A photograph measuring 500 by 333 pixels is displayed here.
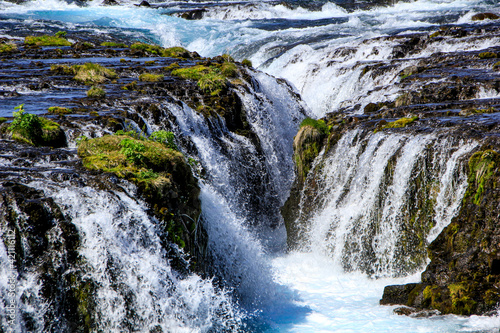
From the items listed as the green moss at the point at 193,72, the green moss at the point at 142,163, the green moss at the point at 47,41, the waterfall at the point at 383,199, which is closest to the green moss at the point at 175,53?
the green moss at the point at 193,72

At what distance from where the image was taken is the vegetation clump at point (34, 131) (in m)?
9.92

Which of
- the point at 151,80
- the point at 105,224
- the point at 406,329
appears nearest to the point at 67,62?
the point at 151,80

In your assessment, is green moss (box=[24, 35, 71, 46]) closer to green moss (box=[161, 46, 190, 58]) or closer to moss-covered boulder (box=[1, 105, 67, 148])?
green moss (box=[161, 46, 190, 58])

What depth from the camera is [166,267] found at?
24.8 feet

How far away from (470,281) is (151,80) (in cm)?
1278

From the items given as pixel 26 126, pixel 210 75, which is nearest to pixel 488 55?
pixel 210 75

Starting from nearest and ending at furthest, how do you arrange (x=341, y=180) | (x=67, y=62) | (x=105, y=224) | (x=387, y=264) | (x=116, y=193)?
(x=105, y=224)
(x=116, y=193)
(x=387, y=264)
(x=341, y=180)
(x=67, y=62)

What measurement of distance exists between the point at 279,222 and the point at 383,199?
4.48 meters

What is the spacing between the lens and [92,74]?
1698 cm

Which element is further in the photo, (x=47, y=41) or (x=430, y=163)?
(x=47, y=41)

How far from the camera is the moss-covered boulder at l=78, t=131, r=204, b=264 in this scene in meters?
7.86

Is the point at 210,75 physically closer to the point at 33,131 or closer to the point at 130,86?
the point at 130,86

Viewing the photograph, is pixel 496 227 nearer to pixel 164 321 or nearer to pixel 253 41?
pixel 164 321

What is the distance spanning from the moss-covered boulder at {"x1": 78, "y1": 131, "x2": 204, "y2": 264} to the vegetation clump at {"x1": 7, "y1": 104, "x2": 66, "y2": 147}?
1368 mm
